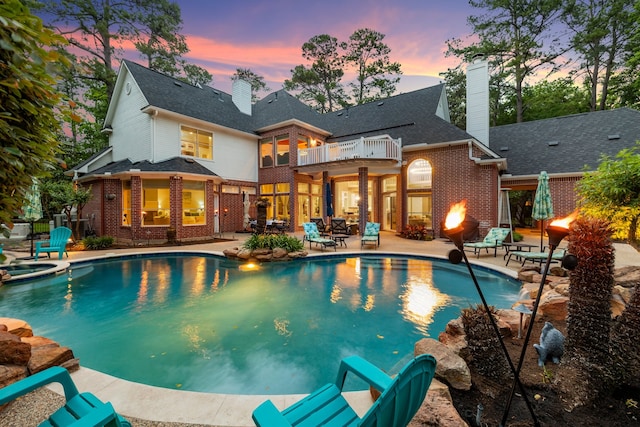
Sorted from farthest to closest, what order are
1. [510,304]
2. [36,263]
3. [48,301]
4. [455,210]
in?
[36,263]
[48,301]
[510,304]
[455,210]

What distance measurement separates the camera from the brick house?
471 inches

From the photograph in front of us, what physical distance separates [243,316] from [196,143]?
11.5m

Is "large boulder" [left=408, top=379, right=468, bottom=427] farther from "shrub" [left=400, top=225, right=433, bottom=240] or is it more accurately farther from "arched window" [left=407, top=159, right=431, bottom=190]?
"arched window" [left=407, top=159, right=431, bottom=190]

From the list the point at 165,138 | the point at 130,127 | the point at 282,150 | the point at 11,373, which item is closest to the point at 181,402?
the point at 11,373

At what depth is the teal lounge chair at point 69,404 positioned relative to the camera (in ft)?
3.93

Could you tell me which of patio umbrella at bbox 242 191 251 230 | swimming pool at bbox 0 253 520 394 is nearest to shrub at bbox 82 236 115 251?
swimming pool at bbox 0 253 520 394

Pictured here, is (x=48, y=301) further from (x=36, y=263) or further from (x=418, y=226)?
(x=418, y=226)

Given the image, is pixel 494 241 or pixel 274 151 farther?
pixel 274 151

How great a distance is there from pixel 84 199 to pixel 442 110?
18.3 metres

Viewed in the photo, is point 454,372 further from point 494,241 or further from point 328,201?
point 328,201

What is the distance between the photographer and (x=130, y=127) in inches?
526

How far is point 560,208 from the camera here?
12.6 metres

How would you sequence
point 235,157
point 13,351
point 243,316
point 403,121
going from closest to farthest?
point 13,351, point 243,316, point 403,121, point 235,157

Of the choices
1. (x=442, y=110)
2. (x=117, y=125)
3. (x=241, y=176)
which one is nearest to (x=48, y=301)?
(x=241, y=176)
